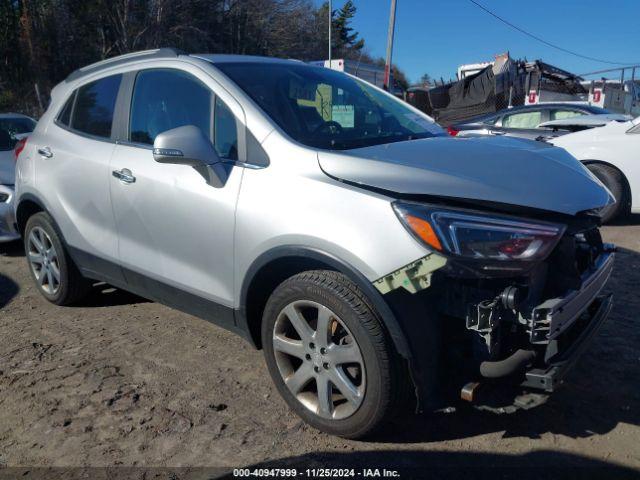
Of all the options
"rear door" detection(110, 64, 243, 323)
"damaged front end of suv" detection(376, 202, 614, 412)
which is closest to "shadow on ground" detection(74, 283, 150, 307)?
"rear door" detection(110, 64, 243, 323)

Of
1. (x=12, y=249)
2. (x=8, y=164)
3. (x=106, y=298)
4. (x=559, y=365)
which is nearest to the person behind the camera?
(x=559, y=365)

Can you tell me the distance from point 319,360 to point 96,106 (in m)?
2.59

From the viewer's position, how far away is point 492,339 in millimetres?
2301

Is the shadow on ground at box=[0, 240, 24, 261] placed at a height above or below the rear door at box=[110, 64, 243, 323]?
below

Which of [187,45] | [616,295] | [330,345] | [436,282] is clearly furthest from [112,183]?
[187,45]

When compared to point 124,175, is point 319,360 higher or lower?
lower

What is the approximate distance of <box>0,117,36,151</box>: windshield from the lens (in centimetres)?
711

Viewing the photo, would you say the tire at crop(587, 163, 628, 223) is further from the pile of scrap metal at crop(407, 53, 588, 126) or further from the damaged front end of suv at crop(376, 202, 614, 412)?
the pile of scrap metal at crop(407, 53, 588, 126)

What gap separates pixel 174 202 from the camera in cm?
317

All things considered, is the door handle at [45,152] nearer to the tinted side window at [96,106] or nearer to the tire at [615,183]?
the tinted side window at [96,106]

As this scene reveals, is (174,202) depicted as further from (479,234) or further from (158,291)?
(479,234)

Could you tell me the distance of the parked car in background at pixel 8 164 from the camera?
595cm

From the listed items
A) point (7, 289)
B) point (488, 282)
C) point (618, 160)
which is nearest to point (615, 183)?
point (618, 160)

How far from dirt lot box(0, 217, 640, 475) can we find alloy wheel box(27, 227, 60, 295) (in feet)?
1.59
